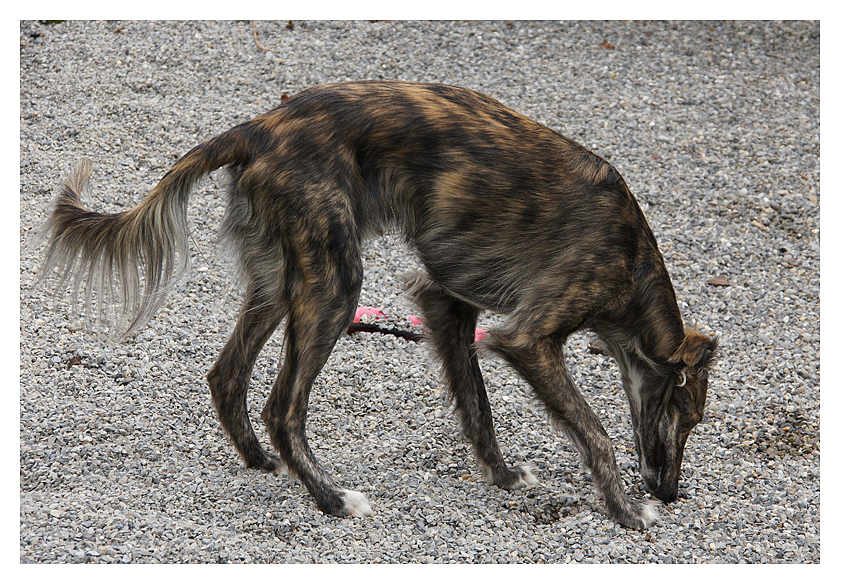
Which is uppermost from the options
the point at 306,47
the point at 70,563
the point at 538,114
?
the point at 306,47

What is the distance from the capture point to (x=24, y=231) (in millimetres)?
6488

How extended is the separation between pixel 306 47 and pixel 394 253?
11.4ft

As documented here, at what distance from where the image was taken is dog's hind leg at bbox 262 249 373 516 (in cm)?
404

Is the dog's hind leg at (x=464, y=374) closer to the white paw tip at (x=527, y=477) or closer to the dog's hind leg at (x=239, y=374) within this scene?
the white paw tip at (x=527, y=477)

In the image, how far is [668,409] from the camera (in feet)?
15.0

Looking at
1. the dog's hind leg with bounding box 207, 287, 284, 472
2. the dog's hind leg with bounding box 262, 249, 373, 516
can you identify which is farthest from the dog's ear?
the dog's hind leg with bounding box 207, 287, 284, 472


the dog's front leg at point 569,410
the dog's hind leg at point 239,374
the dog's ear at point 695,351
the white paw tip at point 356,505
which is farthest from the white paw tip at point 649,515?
the dog's hind leg at point 239,374

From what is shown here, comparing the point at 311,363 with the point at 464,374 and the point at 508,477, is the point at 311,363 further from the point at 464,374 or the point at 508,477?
the point at 508,477

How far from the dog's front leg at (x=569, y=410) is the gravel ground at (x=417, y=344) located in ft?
0.40

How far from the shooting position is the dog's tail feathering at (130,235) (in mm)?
4051

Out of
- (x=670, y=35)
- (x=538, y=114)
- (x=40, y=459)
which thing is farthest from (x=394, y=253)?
(x=670, y=35)

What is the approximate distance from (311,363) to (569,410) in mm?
1323

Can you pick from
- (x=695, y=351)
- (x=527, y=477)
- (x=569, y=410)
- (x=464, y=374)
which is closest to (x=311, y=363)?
Result: (x=464, y=374)

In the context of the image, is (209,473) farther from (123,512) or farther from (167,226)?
(167,226)
